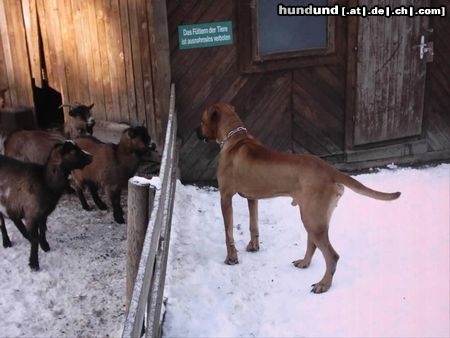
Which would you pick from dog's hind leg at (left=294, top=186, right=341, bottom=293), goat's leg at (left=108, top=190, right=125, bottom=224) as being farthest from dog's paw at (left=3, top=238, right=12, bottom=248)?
dog's hind leg at (left=294, top=186, right=341, bottom=293)

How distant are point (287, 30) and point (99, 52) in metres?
2.53

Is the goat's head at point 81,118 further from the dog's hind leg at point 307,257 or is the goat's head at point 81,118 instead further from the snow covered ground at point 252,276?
the dog's hind leg at point 307,257

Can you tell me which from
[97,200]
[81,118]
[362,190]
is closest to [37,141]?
[81,118]

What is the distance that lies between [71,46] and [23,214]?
8.98 ft

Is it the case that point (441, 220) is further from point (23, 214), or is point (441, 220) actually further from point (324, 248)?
point (23, 214)

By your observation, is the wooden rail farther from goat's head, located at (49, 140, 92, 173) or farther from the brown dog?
goat's head, located at (49, 140, 92, 173)

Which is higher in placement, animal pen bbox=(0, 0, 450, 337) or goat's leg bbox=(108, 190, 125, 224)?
animal pen bbox=(0, 0, 450, 337)

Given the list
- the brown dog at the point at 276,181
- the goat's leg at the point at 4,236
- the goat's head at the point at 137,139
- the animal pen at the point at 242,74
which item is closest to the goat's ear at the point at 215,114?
the brown dog at the point at 276,181

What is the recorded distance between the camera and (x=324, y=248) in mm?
5445

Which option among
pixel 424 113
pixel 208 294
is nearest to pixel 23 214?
pixel 208 294

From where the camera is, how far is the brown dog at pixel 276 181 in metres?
5.34

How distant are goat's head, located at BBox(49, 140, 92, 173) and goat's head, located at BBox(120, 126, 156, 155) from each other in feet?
2.41

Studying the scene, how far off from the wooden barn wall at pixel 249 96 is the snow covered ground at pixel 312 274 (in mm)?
925

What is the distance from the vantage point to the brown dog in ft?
17.5
